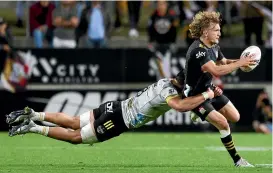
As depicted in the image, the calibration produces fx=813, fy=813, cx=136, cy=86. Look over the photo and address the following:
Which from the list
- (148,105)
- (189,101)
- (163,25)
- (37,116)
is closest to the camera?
(189,101)

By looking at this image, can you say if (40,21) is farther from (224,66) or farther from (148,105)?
(224,66)

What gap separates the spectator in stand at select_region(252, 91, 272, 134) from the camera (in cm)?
1798

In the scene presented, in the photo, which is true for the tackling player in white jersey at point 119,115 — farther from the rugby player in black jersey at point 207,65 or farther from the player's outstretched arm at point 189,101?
the rugby player in black jersey at point 207,65

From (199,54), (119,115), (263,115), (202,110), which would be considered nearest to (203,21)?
(199,54)

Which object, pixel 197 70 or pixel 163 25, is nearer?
pixel 197 70

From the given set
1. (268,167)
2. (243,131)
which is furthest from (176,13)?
(268,167)

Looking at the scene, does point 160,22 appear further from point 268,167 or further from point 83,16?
point 268,167

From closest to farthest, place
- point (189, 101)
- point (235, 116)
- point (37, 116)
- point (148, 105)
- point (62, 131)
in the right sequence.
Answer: point (189, 101) → point (148, 105) → point (62, 131) → point (37, 116) → point (235, 116)

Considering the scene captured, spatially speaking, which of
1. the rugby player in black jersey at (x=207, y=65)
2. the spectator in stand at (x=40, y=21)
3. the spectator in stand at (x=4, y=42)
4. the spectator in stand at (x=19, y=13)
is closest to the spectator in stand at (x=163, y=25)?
the spectator in stand at (x=40, y=21)

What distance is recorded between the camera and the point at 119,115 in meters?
10.8

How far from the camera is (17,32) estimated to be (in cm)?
1847

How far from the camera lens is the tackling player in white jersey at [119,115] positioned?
10.6 meters

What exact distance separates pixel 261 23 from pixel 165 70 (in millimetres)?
2823

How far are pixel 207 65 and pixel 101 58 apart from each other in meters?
7.60
